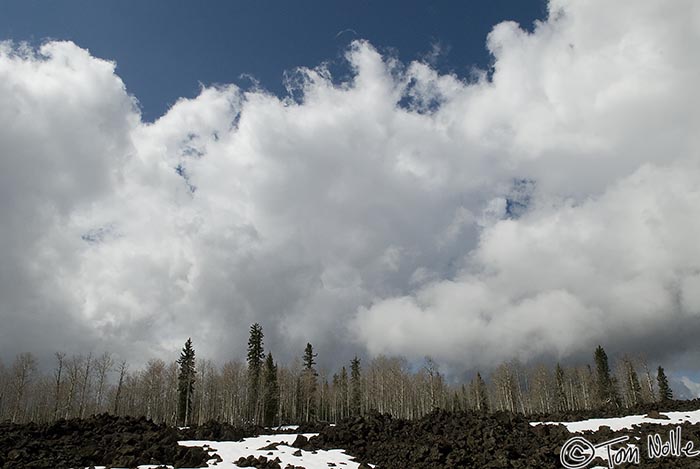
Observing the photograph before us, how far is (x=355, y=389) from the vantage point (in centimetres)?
9744

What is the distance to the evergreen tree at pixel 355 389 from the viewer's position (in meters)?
94.3

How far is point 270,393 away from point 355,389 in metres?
23.1

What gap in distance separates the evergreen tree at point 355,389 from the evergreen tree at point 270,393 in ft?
56.7

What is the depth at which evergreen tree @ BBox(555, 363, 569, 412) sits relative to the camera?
96.3 m

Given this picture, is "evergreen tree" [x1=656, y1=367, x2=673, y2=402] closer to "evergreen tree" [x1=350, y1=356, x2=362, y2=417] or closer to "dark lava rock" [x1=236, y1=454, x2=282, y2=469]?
"evergreen tree" [x1=350, y1=356, x2=362, y2=417]

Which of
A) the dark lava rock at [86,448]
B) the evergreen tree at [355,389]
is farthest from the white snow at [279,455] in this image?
the evergreen tree at [355,389]

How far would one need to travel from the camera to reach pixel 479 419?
99.5 feet

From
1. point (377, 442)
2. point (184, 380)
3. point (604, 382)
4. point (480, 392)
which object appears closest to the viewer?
point (377, 442)

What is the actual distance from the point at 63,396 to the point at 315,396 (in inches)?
1659

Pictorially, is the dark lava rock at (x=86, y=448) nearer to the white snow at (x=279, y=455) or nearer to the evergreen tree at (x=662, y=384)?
the white snow at (x=279, y=455)

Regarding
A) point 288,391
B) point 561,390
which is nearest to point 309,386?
point 288,391
